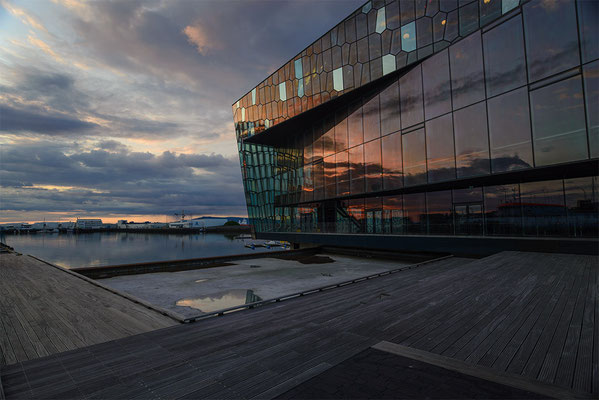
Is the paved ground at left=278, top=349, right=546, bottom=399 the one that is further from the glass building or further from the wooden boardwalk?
the glass building

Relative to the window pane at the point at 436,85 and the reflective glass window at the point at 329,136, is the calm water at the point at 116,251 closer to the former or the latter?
the reflective glass window at the point at 329,136

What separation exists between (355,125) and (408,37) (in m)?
7.49

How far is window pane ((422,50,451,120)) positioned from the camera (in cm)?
1905

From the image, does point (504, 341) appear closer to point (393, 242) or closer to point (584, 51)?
point (584, 51)

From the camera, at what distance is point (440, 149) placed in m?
19.2

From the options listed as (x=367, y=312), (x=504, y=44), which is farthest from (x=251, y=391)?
(x=504, y=44)

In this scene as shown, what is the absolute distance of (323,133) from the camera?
2961cm

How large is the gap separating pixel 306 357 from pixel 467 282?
6381 millimetres

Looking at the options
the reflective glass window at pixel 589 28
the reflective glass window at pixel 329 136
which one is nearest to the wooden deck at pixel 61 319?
the reflective glass window at pixel 589 28

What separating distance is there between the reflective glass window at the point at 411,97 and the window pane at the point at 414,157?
99 centimetres

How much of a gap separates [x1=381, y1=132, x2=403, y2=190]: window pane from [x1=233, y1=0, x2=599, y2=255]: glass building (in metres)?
0.09

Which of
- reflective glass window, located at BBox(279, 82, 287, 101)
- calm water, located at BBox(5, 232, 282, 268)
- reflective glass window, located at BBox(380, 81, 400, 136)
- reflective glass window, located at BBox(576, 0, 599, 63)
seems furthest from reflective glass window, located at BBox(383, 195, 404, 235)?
calm water, located at BBox(5, 232, 282, 268)

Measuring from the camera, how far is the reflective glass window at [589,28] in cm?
1325

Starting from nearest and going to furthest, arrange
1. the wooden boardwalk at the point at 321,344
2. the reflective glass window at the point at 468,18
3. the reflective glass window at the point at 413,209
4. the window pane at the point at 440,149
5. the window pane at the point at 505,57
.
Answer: the wooden boardwalk at the point at 321,344, the window pane at the point at 505,57, the reflective glass window at the point at 468,18, the window pane at the point at 440,149, the reflective glass window at the point at 413,209
